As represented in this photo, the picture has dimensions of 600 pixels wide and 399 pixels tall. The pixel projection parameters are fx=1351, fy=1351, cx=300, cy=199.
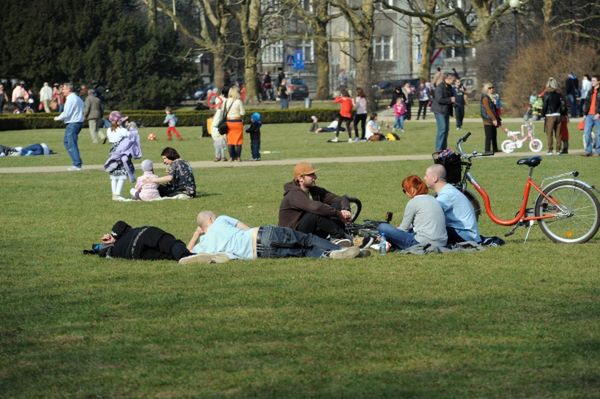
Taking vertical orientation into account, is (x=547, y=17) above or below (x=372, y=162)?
above

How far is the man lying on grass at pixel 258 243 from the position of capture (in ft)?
43.4

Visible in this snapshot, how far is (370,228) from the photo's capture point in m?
14.2

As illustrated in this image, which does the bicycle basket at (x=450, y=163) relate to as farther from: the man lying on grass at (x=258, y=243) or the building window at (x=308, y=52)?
the building window at (x=308, y=52)

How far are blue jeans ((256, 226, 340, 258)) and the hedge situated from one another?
39120 mm

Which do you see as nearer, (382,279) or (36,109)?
(382,279)

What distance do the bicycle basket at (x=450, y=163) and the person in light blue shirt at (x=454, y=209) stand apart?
74cm

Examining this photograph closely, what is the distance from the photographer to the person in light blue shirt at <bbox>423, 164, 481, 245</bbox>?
44.7ft

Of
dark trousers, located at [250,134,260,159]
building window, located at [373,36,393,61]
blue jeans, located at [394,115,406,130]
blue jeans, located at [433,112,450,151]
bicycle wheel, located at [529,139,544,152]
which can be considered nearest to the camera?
blue jeans, located at [433,112,450,151]

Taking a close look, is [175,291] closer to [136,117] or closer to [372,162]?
[372,162]

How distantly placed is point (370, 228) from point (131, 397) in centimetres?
696

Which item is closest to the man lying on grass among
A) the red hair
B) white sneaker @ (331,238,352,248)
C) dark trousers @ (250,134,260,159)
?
white sneaker @ (331,238,352,248)

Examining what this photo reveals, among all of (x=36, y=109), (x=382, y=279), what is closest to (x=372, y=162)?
(x=382, y=279)

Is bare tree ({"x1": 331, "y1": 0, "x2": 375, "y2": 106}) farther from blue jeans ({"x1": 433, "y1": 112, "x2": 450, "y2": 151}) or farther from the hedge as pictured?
blue jeans ({"x1": 433, "y1": 112, "x2": 450, "y2": 151})

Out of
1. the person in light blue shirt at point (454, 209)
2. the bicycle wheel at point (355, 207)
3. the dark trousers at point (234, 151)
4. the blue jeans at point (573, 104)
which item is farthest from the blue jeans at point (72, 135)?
the blue jeans at point (573, 104)
